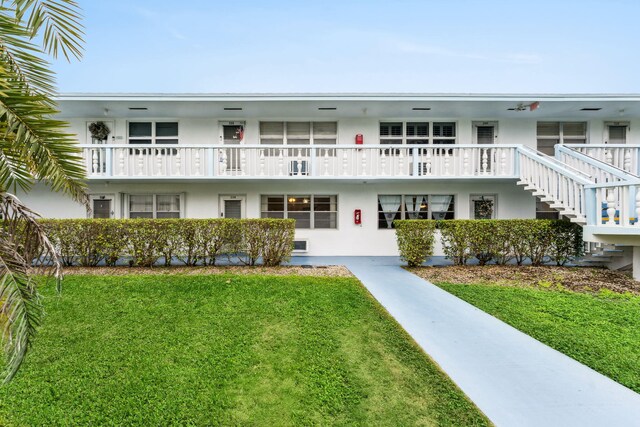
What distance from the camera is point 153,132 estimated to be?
11547 mm

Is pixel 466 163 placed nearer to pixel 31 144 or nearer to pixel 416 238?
pixel 416 238

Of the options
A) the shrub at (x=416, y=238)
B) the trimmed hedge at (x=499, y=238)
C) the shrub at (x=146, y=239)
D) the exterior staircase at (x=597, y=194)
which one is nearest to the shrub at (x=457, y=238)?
the trimmed hedge at (x=499, y=238)

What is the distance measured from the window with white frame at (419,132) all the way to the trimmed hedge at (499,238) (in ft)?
14.3

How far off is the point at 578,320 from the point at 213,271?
746 centimetres

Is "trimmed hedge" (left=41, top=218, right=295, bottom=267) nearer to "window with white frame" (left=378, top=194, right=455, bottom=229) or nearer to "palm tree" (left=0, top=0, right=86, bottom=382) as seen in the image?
"window with white frame" (left=378, top=194, right=455, bottom=229)

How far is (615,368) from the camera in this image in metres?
3.64

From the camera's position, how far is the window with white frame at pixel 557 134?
38.2 feet

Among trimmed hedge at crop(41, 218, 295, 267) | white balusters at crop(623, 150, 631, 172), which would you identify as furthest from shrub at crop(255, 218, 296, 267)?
white balusters at crop(623, 150, 631, 172)

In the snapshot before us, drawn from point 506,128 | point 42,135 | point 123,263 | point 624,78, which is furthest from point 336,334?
point 624,78

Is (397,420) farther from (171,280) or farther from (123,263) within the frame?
(123,263)

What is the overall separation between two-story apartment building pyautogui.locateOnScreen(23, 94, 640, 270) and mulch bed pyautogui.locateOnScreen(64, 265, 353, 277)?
9.78 ft

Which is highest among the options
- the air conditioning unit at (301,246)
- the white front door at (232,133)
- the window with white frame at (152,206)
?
the white front door at (232,133)

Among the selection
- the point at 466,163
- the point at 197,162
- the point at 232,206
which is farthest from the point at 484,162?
the point at 197,162

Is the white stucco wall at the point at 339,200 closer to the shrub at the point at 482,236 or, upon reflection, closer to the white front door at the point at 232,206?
the white front door at the point at 232,206
